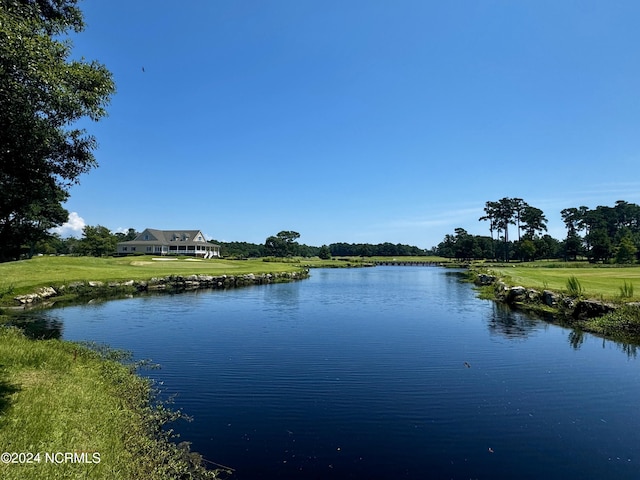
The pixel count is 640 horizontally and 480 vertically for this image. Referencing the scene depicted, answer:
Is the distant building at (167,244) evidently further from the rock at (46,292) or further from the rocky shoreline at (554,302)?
the rocky shoreline at (554,302)

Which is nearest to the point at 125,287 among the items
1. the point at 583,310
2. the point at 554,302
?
the point at 554,302

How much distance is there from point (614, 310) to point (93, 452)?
27.7m

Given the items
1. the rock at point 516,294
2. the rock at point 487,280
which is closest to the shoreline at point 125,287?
the rock at point 487,280

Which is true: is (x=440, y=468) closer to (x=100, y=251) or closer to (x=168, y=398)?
(x=168, y=398)

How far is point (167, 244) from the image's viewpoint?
112m

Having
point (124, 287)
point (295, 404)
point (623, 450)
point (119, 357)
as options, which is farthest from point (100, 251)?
point (623, 450)

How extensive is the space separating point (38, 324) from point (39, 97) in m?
19.3

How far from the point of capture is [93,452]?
24.5 feet

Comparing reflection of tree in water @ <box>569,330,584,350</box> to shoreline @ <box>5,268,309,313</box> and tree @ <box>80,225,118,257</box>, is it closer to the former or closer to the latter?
shoreline @ <box>5,268,309,313</box>

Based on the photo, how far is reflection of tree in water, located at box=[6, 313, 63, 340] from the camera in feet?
66.9

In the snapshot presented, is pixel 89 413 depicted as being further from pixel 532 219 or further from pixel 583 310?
pixel 532 219

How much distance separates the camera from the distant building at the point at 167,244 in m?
111

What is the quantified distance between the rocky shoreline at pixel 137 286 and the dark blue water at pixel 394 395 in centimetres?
810

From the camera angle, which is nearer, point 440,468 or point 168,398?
point 440,468
